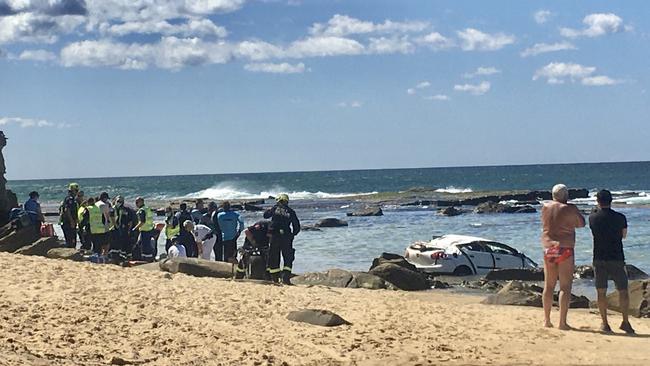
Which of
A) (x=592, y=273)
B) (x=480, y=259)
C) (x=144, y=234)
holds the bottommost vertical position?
(x=592, y=273)

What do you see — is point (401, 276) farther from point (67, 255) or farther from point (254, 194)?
point (254, 194)

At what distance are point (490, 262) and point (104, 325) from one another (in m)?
15.1

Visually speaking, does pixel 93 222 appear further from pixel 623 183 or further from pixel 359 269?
pixel 623 183

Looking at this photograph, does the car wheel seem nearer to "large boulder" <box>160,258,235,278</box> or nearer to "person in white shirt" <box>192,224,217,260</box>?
"person in white shirt" <box>192,224,217,260</box>

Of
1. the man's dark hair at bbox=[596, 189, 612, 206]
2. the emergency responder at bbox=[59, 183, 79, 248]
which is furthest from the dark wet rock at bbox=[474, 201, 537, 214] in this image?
the man's dark hair at bbox=[596, 189, 612, 206]

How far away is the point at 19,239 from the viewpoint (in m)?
22.1

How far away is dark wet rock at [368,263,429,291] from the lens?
20.5 meters

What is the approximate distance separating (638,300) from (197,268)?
787 cm

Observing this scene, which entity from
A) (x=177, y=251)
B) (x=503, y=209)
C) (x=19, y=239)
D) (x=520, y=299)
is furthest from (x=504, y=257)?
(x=503, y=209)

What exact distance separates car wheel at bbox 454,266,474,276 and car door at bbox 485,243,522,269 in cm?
72

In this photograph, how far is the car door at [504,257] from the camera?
24.1m

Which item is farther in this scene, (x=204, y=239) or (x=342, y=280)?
(x=204, y=239)

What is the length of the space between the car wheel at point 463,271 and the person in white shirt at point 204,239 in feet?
23.8

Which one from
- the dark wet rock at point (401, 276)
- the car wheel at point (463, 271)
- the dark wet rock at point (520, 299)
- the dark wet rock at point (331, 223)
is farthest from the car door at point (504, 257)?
the dark wet rock at point (331, 223)
